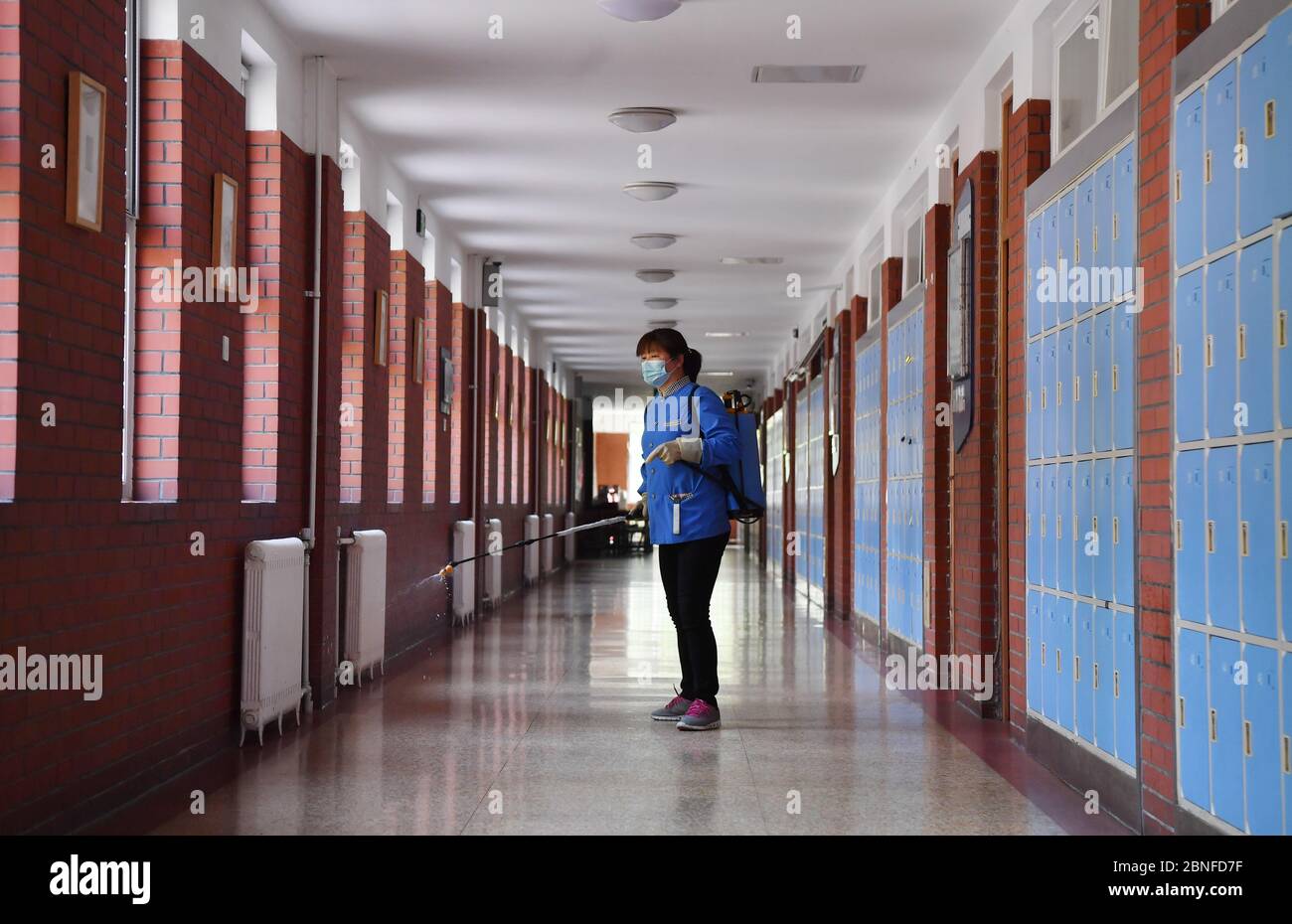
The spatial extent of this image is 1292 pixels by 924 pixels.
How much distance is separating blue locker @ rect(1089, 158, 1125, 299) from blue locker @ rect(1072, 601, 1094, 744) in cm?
106

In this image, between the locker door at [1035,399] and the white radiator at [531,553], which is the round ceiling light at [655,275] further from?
the locker door at [1035,399]

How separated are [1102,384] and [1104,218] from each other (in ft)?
1.77

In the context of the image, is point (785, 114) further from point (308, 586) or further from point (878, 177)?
point (308, 586)

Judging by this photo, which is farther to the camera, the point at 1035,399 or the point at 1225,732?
the point at 1035,399

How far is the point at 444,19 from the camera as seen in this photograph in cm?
593

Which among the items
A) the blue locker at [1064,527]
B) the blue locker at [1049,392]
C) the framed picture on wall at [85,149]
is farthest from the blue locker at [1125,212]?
the framed picture on wall at [85,149]

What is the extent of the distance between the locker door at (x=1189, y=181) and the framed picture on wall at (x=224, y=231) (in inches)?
135

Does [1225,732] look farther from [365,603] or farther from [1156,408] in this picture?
[365,603]

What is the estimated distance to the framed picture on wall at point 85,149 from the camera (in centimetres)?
373

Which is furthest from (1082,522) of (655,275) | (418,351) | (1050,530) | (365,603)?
(655,275)

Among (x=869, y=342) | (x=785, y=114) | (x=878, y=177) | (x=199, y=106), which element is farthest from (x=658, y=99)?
(x=869, y=342)

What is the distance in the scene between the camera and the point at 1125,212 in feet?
13.6

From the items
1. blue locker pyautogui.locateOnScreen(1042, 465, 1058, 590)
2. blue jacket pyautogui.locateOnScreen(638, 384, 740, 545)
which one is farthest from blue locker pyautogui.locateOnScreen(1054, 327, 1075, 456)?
blue jacket pyautogui.locateOnScreen(638, 384, 740, 545)

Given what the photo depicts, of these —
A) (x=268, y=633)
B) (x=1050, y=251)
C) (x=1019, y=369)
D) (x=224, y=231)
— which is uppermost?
(x=224, y=231)
